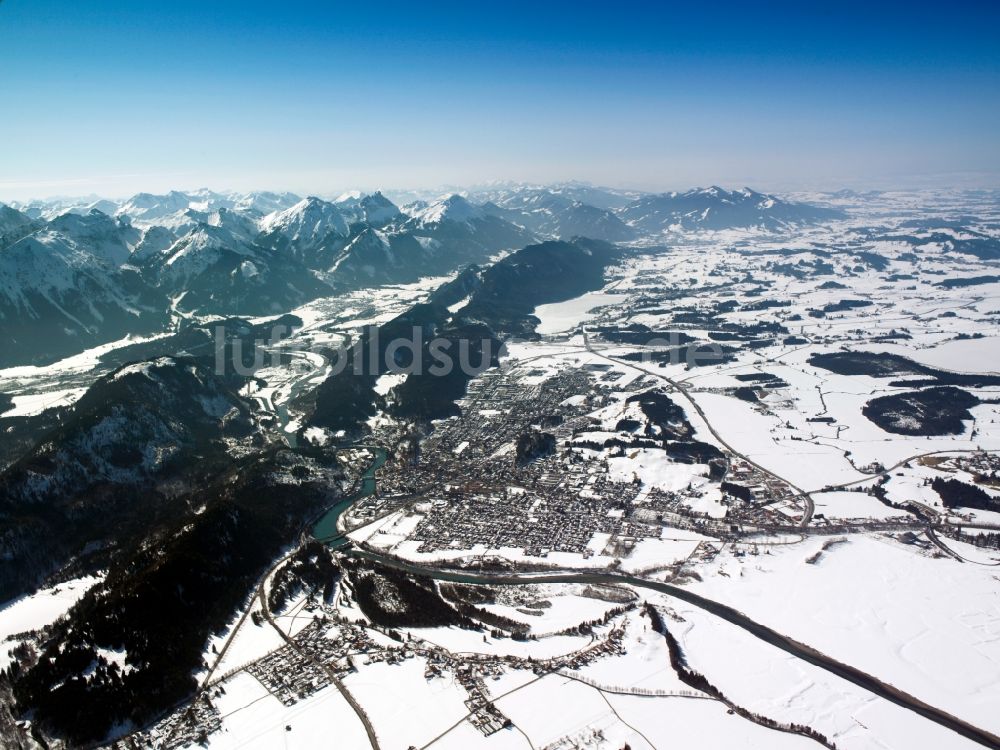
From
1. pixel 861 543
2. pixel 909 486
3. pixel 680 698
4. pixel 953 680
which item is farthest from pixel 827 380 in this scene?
pixel 680 698

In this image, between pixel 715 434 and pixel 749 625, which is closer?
pixel 749 625

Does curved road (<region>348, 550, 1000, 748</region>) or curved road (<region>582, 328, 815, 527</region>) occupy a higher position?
curved road (<region>582, 328, 815, 527</region>)

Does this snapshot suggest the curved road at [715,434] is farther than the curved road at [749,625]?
Yes

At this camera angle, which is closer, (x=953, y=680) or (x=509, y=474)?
(x=953, y=680)

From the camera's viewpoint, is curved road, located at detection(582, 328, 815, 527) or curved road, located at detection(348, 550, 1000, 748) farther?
curved road, located at detection(582, 328, 815, 527)

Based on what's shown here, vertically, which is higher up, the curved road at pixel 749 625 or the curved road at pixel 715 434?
the curved road at pixel 715 434

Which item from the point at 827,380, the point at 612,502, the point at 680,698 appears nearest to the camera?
the point at 680,698

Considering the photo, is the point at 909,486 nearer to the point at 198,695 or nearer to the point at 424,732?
the point at 424,732

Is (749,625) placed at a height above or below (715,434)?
below
